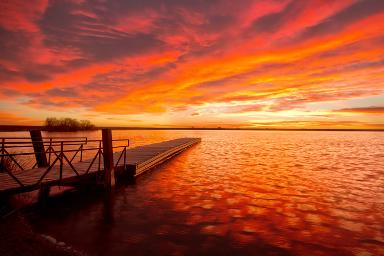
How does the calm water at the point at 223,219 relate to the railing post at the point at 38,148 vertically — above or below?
below

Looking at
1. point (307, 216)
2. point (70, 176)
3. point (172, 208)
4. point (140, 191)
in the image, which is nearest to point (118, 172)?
point (140, 191)

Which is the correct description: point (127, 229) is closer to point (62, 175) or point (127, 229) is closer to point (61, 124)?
point (62, 175)

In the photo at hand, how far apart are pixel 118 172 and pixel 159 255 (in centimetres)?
862

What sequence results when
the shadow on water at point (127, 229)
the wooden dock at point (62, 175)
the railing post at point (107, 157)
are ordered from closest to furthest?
1. the shadow on water at point (127, 229)
2. the wooden dock at point (62, 175)
3. the railing post at point (107, 157)

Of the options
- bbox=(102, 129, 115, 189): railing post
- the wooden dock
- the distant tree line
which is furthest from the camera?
the distant tree line

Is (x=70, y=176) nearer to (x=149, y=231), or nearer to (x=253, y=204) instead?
(x=149, y=231)

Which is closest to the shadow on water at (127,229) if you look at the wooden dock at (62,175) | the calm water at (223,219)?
the calm water at (223,219)

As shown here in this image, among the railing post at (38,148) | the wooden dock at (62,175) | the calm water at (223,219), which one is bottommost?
the calm water at (223,219)

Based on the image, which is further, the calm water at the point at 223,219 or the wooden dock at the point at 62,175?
the wooden dock at the point at 62,175

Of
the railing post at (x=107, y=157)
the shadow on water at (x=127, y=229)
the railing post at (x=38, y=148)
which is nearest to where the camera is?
the shadow on water at (x=127, y=229)

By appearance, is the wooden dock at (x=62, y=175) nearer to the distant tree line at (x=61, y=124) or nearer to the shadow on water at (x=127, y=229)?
the shadow on water at (x=127, y=229)

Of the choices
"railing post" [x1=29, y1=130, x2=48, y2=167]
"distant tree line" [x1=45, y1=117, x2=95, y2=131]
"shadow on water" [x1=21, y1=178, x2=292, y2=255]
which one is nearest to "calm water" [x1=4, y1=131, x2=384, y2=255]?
"shadow on water" [x1=21, y1=178, x2=292, y2=255]

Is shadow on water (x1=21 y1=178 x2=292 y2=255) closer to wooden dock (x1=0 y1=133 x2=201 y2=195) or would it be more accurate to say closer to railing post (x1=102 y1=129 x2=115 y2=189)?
wooden dock (x1=0 y1=133 x2=201 y2=195)

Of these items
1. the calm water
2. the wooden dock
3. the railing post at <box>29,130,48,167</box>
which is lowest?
the calm water
